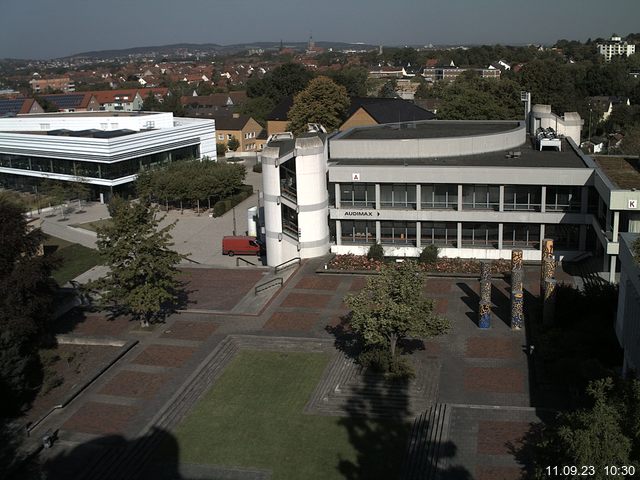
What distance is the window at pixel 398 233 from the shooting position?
41.4 meters

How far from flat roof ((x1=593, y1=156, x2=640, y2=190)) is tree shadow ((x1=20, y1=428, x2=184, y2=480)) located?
24.4m

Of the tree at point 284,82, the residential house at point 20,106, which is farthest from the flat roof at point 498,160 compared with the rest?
the residential house at point 20,106

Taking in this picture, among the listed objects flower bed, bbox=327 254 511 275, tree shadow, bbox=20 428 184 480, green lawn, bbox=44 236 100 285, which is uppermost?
flower bed, bbox=327 254 511 275

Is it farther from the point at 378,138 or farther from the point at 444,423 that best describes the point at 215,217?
the point at 444,423

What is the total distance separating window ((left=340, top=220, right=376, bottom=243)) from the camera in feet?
138

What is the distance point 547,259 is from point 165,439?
1777 cm

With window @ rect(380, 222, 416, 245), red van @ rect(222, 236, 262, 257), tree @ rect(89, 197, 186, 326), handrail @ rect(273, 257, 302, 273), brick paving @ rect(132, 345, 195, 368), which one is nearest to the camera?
brick paving @ rect(132, 345, 195, 368)

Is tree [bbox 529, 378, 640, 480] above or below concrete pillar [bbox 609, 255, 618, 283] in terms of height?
above

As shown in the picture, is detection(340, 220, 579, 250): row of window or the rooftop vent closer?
detection(340, 220, 579, 250): row of window

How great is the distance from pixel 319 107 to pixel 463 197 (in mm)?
43665

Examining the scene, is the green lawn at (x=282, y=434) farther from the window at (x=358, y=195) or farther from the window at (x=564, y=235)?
the window at (x=564, y=235)

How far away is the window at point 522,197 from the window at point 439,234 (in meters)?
3.27

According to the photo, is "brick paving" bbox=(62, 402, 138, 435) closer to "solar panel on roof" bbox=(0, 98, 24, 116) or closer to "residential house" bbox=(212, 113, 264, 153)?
"residential house" bbox=(212, 113, 264, 153)

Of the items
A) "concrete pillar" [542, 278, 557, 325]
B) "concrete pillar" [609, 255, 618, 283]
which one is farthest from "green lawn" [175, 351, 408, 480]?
"concrete pillar" [609, 255, 618, 283]
